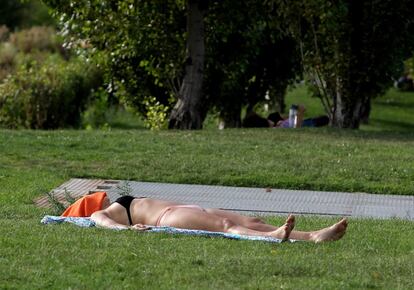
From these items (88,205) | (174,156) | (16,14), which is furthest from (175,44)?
(16,14)

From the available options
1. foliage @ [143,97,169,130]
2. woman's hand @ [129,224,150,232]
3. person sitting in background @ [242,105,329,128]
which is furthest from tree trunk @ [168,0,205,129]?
woman's hand @ [129,224,150,232]

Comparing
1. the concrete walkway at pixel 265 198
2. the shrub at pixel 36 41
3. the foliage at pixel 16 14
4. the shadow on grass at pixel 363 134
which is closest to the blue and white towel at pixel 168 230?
the concrete walkway at pixel 265 198

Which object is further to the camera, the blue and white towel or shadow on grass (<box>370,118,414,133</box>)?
shadow on grass (<box>370,118,414,133</box>)

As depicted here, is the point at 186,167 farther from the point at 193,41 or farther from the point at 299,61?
the point at 299,61

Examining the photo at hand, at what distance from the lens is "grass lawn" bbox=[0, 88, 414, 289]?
21.5 ft

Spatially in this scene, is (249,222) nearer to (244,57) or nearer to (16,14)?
(244,57)

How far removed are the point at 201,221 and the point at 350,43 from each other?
11597 mm

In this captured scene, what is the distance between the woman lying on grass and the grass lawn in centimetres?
19

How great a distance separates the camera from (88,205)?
875 cm

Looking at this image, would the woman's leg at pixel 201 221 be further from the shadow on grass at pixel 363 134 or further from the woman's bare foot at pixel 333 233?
the shadow on grass at pixel 363 134

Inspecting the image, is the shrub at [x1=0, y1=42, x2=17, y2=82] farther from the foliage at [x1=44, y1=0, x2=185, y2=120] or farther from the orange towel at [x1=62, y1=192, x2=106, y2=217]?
the orange towel at [x1=62, y1=192, x2=106, y2=217]

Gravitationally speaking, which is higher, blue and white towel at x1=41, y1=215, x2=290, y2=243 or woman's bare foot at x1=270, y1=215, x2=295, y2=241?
woman's bare foot at x1=270, y1=215, x2=295, y2=241

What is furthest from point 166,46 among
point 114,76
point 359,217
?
point 359,217

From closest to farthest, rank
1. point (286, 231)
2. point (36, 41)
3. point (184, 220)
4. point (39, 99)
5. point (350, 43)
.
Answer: point (286, 231) < point (184, 220) < point (350, 43) < point (39, 99) < point (36, 41)
